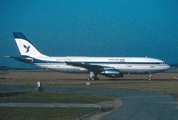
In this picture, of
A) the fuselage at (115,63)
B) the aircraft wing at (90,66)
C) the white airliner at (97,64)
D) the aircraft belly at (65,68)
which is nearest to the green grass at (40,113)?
the white airliner at (97,64)

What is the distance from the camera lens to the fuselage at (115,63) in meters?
53.4

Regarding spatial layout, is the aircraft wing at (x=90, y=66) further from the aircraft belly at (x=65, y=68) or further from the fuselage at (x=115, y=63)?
the aircraft belly at (x=65, y=68)

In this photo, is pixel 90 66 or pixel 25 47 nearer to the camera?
pixel 90 66

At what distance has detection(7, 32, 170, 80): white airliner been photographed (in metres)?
53.3

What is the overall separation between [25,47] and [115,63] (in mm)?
14310

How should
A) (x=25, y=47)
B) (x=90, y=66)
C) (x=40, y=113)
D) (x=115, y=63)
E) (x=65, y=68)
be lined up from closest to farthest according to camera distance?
(x=40, y=113) → (x=90, y=66) → (x=115, y=63) → (x=65, y=68) → (x=25, y=47)

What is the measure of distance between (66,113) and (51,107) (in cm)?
240

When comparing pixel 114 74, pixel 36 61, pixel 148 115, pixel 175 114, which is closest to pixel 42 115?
pixel 148 115

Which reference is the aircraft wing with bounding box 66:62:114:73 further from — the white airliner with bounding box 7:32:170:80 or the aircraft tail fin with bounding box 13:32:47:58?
the aircraft tail fin with bounding box 13:32:47:58

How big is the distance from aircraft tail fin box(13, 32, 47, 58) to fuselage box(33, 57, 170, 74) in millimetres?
1549

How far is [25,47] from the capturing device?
56375 millimetres

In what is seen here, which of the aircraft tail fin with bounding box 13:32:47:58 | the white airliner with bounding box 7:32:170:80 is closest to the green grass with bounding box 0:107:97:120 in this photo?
the white airliner with bounding box 7:32:170:80

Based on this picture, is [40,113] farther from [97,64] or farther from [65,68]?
[65,68]

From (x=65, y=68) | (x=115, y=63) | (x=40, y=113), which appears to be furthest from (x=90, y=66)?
(x=40, y=113)
